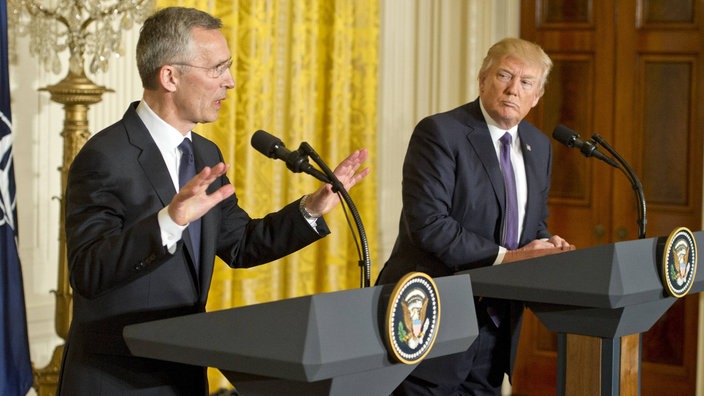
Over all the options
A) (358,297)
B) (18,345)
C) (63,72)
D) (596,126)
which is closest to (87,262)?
(358,297)

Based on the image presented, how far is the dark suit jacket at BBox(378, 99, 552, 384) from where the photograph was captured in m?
3.55

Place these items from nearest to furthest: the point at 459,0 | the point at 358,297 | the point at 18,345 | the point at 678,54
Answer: the point at 358,297
the point at 18,345
the point at 678,54
the point at 459,0

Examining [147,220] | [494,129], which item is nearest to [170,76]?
[147,220]

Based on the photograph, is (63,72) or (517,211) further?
(63,72)

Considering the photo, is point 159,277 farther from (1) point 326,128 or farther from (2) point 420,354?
(1) point 326,128

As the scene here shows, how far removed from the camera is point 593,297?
2893 millimetres

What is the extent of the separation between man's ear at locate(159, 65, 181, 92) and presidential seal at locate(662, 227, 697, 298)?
57.2 inches

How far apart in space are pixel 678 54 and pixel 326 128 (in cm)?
209

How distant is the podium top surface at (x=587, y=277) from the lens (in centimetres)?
288

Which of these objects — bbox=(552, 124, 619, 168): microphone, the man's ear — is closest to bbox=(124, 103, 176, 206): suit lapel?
the man's ear

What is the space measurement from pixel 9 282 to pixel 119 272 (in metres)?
1.43

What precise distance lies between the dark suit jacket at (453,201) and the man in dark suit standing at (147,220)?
33.9 inches

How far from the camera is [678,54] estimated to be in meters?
6.00

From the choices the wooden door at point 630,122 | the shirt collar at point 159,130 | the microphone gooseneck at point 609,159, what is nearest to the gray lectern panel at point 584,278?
the microphone gooseneck at point 609,159
